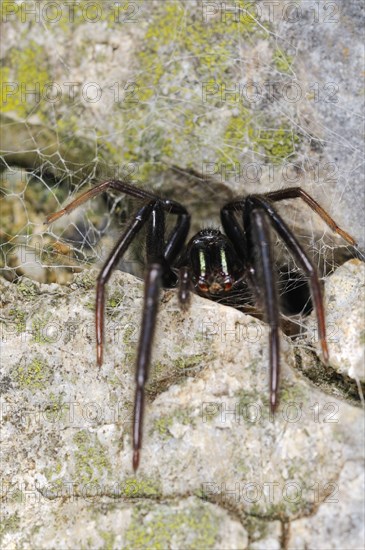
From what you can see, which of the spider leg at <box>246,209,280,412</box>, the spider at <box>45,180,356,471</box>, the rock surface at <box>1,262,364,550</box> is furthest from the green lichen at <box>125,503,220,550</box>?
the spider leg at <box>246,209,280,412</box>

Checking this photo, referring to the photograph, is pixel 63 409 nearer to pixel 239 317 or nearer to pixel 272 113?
pixel 239 317

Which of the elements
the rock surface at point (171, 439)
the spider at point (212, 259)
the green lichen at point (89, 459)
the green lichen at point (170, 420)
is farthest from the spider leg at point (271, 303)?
the green lichen at point (89, 459)

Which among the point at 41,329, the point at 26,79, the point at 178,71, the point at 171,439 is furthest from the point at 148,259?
the point at 26,79

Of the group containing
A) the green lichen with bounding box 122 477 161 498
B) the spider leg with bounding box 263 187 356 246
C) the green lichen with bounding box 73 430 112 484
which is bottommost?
the green lichen with bounding box 122 477 161 498

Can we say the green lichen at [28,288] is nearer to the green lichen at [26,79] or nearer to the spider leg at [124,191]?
the spider leg at [124,191]

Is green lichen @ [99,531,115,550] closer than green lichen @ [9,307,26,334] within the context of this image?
Yes

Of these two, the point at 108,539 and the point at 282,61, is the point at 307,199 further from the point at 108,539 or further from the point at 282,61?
the point at 108,539

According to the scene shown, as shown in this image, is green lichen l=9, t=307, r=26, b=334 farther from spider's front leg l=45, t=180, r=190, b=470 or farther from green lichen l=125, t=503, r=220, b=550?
green lichen l=125, t=503, r=220, b=550

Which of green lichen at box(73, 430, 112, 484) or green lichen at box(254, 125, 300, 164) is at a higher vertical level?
green lichen at box(254, 125, 300, 164)
